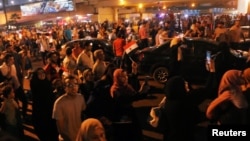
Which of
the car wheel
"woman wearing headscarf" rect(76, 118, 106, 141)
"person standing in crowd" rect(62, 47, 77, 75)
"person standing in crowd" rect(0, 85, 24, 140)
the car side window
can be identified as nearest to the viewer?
"woman wearing headscarf" rect(76, 118, 106, 141)

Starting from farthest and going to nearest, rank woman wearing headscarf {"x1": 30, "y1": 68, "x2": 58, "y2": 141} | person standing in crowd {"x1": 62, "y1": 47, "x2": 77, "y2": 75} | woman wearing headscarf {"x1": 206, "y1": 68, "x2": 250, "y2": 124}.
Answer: person standing in crowd {"x1": 62, "y1": 47, "x2": 77, "y2": 75} → woman wearing headscarf {"x1": 30, "y1": 68, "x2": 58, "y2": 141} → woman wearing headscarf {"x1": 206, "y1": 68, "x2": 250, "y2": 124}

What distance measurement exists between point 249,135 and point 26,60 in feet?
37.3

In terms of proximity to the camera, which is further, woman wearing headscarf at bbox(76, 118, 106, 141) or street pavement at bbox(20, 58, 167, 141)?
street pavement at bbox(20, 58, 167, 141)

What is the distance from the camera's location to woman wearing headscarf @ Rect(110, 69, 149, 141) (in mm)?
5125

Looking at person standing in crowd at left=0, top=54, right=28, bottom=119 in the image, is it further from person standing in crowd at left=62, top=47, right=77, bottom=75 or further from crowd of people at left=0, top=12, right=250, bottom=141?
person standing in crowd at left=62, top=47, right=77, bottom=75

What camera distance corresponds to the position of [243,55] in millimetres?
12414

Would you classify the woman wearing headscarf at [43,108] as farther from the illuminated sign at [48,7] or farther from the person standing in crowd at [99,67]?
the illuminated sign at [48,7]

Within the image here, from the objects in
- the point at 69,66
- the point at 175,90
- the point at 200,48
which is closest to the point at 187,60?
the point at 200,48

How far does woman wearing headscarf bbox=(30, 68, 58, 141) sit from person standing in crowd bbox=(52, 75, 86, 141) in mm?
1497

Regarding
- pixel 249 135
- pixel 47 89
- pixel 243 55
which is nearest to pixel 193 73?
pixel 243 55

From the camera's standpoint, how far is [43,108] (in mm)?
6734

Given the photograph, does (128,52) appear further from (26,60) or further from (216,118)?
(216,118)

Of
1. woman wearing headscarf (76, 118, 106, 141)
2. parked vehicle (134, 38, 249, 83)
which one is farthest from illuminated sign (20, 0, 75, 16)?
woman wearing headscarf (76, 118, 106, 141)

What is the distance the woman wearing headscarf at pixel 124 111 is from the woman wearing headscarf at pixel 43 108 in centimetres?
162
